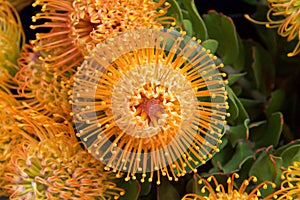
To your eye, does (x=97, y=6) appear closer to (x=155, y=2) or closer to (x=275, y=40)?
(x=155, y=2)

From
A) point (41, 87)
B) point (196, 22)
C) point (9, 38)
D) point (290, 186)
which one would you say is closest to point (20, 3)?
point (9, 38)

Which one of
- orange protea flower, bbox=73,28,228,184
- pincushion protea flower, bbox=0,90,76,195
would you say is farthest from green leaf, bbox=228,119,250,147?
pincushion protea flower, bbox=0,90,76,195

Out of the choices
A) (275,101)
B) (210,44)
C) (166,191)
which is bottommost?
(166,191)

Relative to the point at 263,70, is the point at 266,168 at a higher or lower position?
lower

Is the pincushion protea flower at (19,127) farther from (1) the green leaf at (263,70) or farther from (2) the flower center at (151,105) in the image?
(1) the green leaf at (263,70)

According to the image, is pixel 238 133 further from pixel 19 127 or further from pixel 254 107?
pixel 19 127

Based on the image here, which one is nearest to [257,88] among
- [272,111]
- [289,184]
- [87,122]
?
[272,111]
